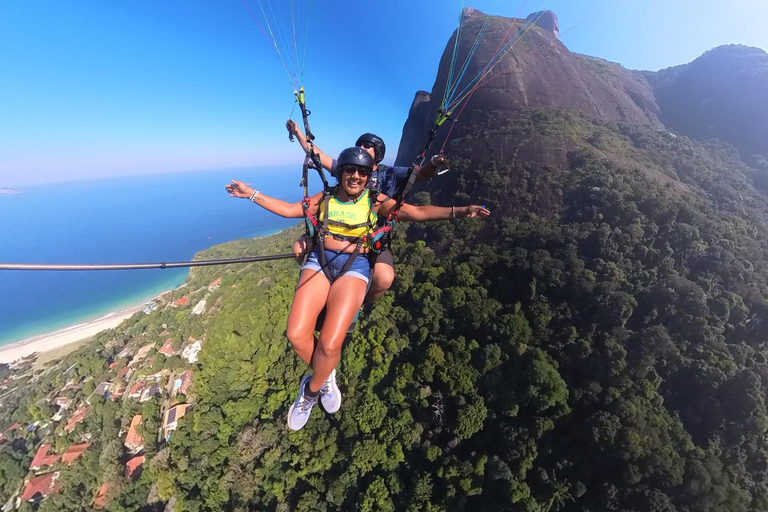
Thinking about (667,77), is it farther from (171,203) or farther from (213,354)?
(171,203)

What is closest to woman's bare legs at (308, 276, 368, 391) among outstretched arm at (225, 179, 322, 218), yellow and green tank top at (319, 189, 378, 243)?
yellow and green tank top at (319, 189, 378, 243)

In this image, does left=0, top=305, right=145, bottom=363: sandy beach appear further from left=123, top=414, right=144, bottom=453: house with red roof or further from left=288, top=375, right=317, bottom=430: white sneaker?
left=288, top=375, right=317, bottom=430: white sneaker

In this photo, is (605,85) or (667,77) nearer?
(605,85)

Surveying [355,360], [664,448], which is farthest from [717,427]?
[355,360]

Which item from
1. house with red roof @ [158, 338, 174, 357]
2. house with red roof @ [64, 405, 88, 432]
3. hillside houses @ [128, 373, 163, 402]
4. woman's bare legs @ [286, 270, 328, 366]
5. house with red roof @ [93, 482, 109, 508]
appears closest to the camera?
woman's bare legs @ [286, 270, 328, 366]

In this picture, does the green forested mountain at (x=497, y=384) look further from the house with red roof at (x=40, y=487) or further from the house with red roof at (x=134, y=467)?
the house with red roof at (x=40, y=487)

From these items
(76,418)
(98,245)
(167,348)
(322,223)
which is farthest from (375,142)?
(98,245)

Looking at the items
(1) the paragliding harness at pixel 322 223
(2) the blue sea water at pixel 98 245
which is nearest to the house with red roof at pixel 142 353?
(2) the blue sea water at pixel 98 245
